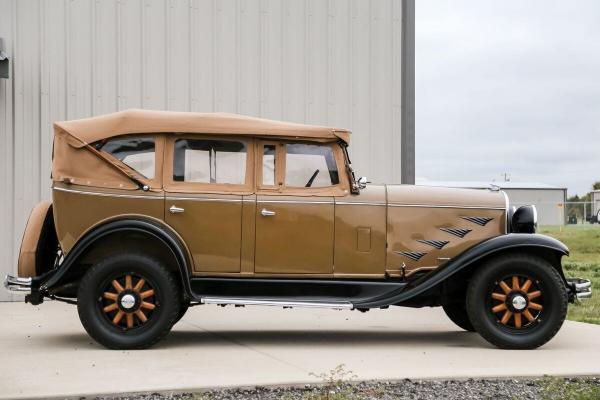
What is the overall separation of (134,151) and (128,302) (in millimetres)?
1348

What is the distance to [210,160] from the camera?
296 inches

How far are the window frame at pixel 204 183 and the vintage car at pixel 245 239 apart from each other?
1 centimetres

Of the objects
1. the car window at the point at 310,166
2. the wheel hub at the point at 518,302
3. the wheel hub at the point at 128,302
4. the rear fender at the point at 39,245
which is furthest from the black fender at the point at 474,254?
the rear fender at the point at 39,245

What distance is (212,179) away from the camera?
24.5ft

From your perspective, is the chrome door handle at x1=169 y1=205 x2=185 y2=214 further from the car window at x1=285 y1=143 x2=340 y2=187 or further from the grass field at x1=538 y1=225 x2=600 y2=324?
the grass field at x1=538 y1=225 x2=600 y2=324

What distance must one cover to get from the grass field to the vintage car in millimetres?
3359

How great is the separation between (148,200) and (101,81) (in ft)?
17.2

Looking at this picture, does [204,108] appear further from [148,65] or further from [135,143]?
[135,143]

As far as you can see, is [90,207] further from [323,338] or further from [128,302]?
[323,338]

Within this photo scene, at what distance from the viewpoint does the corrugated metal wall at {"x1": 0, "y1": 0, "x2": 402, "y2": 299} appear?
11.7 metres

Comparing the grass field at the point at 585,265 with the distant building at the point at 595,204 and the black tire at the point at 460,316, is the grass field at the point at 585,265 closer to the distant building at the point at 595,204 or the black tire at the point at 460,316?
the black tire at the point at 460,316

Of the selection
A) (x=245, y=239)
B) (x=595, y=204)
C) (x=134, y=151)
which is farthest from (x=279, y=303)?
(x=595, y=204)

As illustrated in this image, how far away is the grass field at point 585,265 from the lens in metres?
11.3

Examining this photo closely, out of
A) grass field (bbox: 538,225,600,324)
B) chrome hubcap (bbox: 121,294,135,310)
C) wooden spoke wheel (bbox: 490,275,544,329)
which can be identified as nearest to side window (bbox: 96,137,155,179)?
chrome hubcap (bbox: 121,294,135,310)
